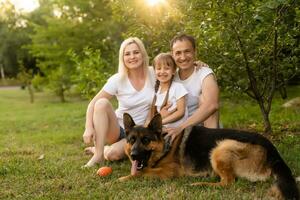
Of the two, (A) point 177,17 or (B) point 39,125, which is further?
(B) point 39,125

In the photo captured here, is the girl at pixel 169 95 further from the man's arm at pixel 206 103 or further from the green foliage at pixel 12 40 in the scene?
the green foliage at pixel 12 40

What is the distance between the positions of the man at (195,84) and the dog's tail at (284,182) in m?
1.31

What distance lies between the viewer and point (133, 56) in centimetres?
588

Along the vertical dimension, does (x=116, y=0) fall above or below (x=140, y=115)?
above

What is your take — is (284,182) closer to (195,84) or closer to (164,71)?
(195,84)

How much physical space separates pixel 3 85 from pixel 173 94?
4402 cm

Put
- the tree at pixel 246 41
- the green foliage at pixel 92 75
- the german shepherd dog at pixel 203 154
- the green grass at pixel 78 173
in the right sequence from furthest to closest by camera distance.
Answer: the green foliage at pixel 92 75, the tree at pixel 246 41, the german shepherd dog at pixel 203 154, the green grass at pixel 78 173

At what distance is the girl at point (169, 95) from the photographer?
213 inches

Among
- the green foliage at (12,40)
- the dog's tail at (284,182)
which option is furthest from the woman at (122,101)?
the green foliage at (12,40)

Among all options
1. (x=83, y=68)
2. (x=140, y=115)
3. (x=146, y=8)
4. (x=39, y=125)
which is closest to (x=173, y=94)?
(x=140, y=115)

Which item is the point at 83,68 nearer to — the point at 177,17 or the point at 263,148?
the point at 177,17

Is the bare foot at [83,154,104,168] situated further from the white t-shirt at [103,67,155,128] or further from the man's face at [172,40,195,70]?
the man's face at [172,40,195,70]

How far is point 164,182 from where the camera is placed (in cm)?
476

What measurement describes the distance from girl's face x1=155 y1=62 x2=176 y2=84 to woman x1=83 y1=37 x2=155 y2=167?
40cm
